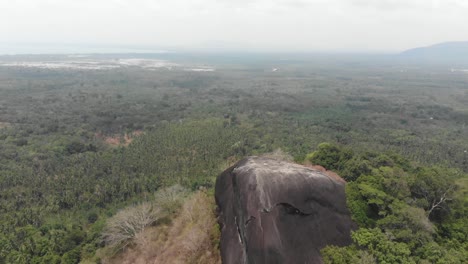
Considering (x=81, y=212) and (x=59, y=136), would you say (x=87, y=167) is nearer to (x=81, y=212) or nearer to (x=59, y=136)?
(x=81, y=212)

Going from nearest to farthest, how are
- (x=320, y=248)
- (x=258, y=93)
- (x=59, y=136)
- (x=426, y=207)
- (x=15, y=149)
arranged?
1. (x=320, y=248)
2. (x=426, y=207)
3. (x=15, y=149)
4. (x=59, y=136)
5. (x=258, y=93)

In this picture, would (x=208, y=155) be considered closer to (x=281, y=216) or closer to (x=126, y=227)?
(x=126, y=227)

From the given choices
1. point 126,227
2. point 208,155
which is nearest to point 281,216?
point 126,227

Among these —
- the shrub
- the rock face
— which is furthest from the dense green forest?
the shrub

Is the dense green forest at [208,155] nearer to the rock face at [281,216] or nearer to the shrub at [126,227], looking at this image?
the rock face at [281,216]

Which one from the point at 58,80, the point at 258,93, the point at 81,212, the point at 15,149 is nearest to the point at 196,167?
the point at 81,212

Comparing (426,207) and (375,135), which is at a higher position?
(426,207)

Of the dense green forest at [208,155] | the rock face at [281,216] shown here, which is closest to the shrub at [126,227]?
the dense green forest at [208,155]
